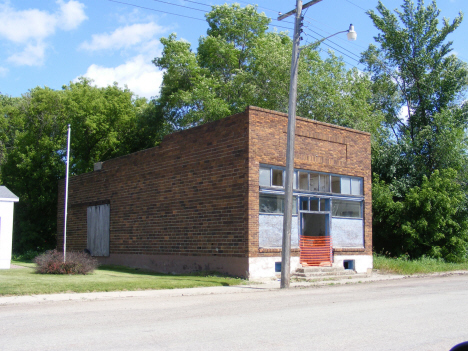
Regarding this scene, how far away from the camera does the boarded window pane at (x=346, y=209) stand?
21188 mm

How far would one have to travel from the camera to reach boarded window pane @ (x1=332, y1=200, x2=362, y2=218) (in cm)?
2119

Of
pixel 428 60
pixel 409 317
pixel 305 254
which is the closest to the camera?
pixel 409 317

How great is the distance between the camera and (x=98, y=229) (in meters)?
26.4

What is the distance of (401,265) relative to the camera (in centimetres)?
2238

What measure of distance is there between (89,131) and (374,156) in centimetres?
2088

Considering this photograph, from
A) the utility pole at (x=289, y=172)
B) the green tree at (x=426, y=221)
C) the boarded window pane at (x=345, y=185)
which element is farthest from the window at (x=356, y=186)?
the utility pole at (x=289, y=172)

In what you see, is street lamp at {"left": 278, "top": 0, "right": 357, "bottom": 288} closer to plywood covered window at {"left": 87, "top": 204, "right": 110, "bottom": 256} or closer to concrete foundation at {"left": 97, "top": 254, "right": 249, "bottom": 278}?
concrete foundation at {"left": 97, "top": 254, "right": 249, "bottom": 278}

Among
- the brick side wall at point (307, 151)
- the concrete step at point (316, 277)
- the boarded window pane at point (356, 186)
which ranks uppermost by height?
the brick side wall at point (307, 151)

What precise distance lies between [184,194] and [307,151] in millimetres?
5506

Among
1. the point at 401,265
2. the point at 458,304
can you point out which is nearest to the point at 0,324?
the point at 458,304

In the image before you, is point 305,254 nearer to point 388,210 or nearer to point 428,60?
point 388,210

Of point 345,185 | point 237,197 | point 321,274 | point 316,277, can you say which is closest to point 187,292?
point 237,197

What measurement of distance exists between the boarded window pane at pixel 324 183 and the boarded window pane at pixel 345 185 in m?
0.87

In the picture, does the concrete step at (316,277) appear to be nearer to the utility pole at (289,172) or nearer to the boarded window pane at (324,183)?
the utility pole at (289,172)
